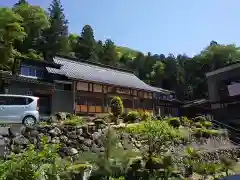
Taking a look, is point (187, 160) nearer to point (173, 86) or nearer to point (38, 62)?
point (38, 62)

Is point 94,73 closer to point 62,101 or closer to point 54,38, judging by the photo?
point 62,101

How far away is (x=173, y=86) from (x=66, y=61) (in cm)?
2614

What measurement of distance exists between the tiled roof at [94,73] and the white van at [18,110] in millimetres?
15418

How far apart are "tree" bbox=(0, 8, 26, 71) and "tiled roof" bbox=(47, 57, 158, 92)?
705 centimetres

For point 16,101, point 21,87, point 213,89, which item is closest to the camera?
point 16,101

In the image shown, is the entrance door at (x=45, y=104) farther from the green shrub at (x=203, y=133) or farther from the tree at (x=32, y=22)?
the tree at (x=32, y=22)

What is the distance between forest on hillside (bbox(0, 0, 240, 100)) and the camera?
46188 mm

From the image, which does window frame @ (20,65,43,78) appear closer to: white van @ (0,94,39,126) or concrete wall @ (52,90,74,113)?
concrete wall @ (52,90,74,113)

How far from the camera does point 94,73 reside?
3625 centimetres

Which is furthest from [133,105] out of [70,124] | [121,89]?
[70,124]

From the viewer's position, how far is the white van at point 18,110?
14055 mm

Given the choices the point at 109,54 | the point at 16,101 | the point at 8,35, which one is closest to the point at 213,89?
the point at 109,54

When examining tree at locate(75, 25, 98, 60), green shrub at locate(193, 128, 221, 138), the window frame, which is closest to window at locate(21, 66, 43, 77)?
the window frame

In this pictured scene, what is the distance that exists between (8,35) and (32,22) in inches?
378
